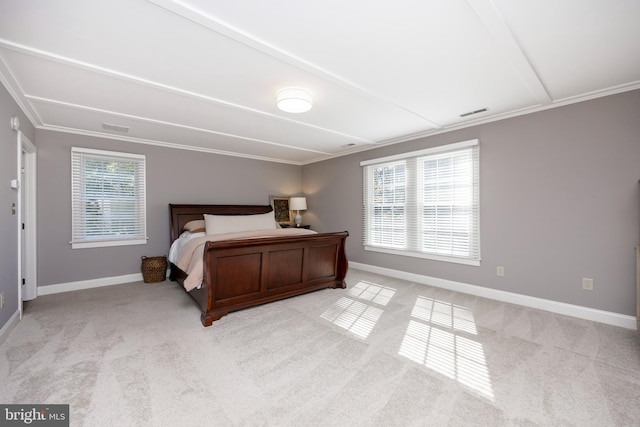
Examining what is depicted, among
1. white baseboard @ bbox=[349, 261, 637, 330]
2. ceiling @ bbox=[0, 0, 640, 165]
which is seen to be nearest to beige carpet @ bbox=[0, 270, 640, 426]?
white baseboard @ bbox=[349, 261, 637, 330]

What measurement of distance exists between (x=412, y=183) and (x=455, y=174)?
67cm

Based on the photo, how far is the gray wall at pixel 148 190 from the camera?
373 centimetres

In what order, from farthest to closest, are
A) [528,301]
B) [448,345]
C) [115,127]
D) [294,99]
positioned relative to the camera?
[115,127] → [528,301] → [294,99] → [448,345]

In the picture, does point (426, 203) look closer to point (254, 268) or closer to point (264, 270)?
point (264, 270)

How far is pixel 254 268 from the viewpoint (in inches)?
122

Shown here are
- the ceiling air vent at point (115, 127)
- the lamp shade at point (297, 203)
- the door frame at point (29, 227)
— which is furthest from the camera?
the lamp shade at point (297, 203)

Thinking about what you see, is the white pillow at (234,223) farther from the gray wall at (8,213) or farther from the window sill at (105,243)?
the gray wall at (8,213)

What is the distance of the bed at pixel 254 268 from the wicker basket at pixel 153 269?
142 millimetres

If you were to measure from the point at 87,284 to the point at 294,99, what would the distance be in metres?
4.01

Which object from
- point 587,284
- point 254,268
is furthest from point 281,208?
point 587,284

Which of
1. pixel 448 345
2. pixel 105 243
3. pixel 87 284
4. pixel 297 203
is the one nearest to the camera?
pixel 448 345

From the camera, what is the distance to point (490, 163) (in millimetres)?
3541

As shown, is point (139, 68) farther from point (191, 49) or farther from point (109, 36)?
point (191, 49)

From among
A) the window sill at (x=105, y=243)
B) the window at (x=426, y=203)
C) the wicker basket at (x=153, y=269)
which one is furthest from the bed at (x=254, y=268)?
the window at (x=426, y=203)
